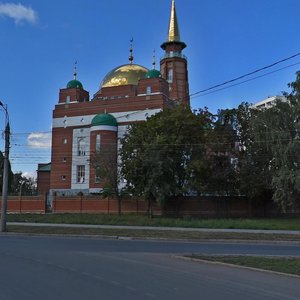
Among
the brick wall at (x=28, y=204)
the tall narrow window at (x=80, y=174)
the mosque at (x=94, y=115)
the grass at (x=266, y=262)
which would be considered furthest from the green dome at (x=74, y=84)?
the grass at (x=266, y=262)

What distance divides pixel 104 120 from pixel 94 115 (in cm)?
660

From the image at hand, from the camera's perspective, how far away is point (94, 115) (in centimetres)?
8356

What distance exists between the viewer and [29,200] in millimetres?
58344

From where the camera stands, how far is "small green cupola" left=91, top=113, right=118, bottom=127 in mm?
77250

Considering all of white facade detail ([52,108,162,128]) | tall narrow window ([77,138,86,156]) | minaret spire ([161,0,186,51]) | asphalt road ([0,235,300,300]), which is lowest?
asphalt road ([0,235,300,300])

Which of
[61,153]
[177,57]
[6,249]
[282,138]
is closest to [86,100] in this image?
[61,153]

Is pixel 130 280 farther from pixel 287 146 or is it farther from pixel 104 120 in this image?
pixel 104 120

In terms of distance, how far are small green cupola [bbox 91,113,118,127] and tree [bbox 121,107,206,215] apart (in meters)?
27.1

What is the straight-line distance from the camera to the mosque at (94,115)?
78.2 metres

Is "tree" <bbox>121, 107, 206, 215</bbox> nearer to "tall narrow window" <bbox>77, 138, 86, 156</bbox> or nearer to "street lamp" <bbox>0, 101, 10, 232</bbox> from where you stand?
"street lamp" <bbox>0, 101, 10, 232</bbox>

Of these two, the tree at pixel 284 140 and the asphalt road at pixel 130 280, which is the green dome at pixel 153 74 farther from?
the asphalt road at pixel 130 280

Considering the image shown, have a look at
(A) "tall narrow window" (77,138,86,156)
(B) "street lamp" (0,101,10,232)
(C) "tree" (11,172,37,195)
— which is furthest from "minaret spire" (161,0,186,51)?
(B) "street lamp" (0,101,10,232)

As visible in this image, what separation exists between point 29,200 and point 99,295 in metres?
51.7

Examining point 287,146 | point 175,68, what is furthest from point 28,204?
point 175,68
